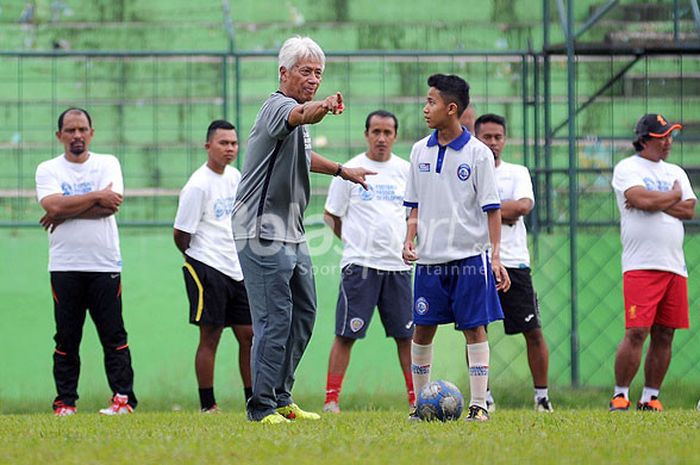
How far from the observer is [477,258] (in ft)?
23.1

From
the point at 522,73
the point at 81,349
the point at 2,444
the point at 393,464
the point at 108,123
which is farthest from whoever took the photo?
the point at 108,123

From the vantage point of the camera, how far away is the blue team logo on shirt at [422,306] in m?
7.10

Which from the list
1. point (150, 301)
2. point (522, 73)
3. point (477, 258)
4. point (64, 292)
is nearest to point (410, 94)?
point (522, 73)

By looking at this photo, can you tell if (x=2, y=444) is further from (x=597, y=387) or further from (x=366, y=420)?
(x=597, y=387)

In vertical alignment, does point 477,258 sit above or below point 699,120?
below

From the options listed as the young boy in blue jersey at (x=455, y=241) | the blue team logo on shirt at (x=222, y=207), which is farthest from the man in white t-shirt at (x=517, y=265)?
the blue team logo on shirt at (x=222, y=207)

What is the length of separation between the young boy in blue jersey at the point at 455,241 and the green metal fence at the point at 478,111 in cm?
340

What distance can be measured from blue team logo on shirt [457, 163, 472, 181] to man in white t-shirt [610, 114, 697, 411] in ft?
7.78

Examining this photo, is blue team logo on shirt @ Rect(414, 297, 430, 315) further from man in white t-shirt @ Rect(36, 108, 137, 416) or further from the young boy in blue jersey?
man in white t-shirt @ Rect(36, 108, 137, 416)

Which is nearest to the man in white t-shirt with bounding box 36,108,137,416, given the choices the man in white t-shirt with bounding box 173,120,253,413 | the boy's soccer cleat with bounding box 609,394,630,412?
the man in white t-shirt with bounding box 173,120,253,413

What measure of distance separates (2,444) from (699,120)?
9261 mm

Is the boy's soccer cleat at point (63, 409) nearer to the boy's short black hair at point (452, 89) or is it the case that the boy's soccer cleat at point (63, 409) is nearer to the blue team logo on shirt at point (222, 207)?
the blue team logo on shirt at point (222, 207)

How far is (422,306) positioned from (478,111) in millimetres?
5485

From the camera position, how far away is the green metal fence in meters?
10.6
